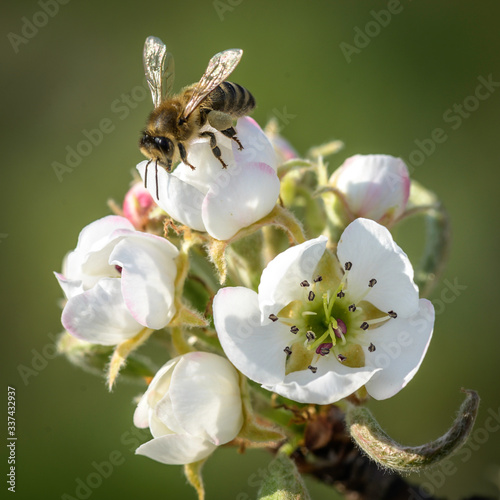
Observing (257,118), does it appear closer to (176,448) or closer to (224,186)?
(224,186)

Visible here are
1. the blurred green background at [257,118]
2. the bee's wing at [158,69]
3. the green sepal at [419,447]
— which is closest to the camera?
the green sepal at [419,447]

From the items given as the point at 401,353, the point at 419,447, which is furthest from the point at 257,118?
the point at 419,447

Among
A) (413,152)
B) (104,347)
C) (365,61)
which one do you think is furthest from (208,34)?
(104,347)

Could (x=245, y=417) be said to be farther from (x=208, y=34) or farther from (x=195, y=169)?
(x=208, y=34)

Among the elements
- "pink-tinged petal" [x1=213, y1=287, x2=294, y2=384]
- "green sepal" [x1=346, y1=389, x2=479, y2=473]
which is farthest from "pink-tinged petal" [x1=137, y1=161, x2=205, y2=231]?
"green sepal" [x1=346, y1=389, x2=479, y2=473]

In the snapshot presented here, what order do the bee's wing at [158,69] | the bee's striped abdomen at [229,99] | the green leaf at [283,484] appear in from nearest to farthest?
the green leaf at [283,484] → the bee's striped abdomen at [229,99] → the bee's wing at [158,69]

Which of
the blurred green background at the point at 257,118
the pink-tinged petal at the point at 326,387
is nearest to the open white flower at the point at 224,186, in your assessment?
the pink-tinged petal at the point at 326,387

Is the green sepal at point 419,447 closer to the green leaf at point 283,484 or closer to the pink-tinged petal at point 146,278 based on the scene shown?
the green leaf at point 283,484

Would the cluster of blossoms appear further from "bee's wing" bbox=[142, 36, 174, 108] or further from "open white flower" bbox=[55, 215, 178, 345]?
"bee's wing" bbox=[142, 36, 174, 108]

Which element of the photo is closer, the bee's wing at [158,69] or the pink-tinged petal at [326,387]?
the pink-tinged petal at [326,387]
